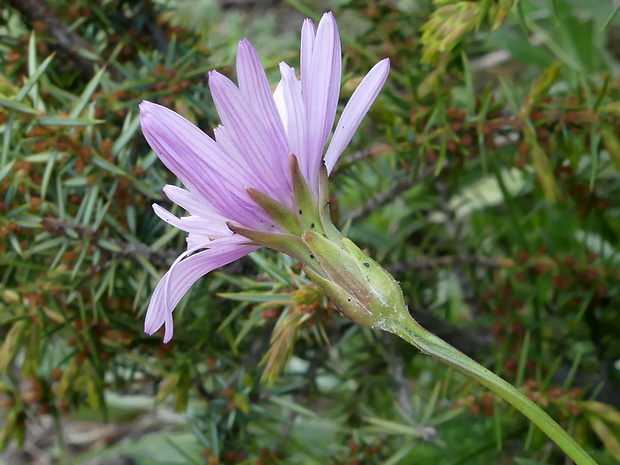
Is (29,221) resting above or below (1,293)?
above

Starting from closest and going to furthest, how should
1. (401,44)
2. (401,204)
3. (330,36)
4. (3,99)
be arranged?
(330,36) < (3,99) < (401,44) < (401,204)

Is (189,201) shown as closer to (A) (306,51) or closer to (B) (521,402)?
(A) (306,51)

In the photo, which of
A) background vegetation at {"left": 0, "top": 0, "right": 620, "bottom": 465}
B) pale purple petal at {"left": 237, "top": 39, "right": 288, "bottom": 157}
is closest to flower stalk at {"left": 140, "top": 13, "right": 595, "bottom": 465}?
pale purple petal at {"left": 237, "top": 39, "right": 288, "bottom": 157}

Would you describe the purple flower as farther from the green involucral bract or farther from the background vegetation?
the background vegetation

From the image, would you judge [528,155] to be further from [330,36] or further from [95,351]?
[95,351]

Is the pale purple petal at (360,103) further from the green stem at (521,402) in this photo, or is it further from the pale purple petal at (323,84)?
the green stem at (521,402)

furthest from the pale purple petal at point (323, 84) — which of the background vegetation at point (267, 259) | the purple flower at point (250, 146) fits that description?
the background vegetation at point (267, 259)

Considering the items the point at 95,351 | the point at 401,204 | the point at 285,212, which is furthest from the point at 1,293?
the point at 401,204
